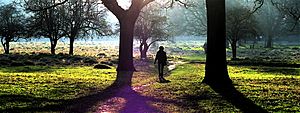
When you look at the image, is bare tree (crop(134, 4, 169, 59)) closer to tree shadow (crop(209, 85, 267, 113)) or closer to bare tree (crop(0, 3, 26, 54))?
bare tree (crop(0, 3, 26, 54))

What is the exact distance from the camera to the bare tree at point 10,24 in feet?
191

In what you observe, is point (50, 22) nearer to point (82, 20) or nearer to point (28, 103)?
point (82, 20)

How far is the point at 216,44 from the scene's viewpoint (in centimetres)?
1778

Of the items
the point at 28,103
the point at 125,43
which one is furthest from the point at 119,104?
the point at 125,43

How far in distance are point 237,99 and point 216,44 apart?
4.78 meters

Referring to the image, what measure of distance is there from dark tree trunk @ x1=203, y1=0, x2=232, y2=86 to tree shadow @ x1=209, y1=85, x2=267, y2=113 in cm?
112

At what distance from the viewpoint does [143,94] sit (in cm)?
1511

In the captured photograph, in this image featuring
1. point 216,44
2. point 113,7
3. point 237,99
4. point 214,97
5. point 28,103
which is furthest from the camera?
point 113,7

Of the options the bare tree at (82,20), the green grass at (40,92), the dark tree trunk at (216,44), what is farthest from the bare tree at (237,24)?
the green grass at (40,92)

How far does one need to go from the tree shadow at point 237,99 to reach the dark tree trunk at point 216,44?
1119 millimetres

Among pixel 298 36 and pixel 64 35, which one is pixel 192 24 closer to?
pixel 298 36

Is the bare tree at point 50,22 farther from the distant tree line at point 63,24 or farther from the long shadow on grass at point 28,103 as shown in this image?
the long shadow on grass at point 28,103

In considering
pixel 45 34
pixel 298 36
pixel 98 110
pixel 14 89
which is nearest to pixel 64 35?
pixel 45 34

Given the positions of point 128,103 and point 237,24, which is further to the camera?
point 237,24
